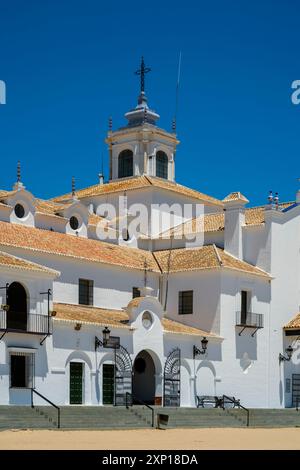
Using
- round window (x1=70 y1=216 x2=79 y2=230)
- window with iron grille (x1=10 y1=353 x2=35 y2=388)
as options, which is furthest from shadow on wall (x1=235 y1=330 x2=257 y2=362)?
Answer: window with iron grille (x1=10 y1=353 x2=35 y2=388)

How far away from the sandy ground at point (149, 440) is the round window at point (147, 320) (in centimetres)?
588

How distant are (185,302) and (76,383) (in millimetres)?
9796

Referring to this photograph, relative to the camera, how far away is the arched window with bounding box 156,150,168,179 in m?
57.6

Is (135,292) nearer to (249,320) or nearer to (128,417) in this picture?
(249,320)

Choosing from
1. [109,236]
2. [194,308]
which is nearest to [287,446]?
[194,308]

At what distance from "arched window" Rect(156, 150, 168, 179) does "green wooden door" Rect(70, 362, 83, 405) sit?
64.5 feet

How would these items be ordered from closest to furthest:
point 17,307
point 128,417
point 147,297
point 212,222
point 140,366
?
1. point 17,307
2. point 128,417
3. point 147,297
4. point 140,366
5. point 212,222

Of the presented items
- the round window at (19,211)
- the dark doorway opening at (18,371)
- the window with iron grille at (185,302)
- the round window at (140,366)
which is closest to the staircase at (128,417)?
the dark doorway opening at (18,371)

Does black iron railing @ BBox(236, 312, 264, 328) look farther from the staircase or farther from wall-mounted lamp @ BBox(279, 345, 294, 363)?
the staircase

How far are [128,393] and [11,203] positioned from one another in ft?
31.4

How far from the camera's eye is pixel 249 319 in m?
48.0

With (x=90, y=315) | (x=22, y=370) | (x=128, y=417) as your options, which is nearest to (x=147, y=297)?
(x=90, y=315)
